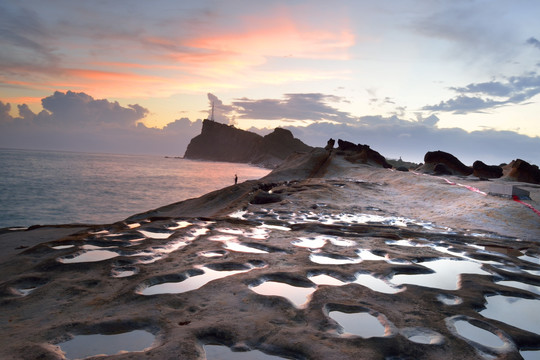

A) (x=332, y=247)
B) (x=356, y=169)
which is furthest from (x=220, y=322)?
(x=356, y=169)

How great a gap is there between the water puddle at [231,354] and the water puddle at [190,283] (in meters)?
1.24

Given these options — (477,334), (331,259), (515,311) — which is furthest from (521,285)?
(331,259)

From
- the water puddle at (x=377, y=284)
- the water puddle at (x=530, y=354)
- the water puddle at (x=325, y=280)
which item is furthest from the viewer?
the water puddle at (x=325, y=280)

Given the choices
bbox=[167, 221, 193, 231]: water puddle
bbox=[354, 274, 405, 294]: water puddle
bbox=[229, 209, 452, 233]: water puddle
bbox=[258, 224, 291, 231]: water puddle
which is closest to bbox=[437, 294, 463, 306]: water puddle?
bbox=[354, 274, 405, 294]: water puddle

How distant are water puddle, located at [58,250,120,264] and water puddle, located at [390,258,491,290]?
3894 millimetres

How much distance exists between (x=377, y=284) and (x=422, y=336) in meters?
1.25

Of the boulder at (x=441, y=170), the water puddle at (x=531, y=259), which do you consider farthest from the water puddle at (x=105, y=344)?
the boulder at (x=441, y=170)

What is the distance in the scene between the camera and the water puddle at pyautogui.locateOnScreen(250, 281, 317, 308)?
349 cm

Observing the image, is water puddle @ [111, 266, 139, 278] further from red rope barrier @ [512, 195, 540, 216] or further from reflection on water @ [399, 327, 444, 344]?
red rope barrier @ [512, 195, 540, 216]

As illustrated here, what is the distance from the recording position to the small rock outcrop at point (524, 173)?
64.5ft

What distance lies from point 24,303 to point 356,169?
18479 millimetres

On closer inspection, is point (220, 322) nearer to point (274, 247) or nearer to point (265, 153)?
point (274, 247)

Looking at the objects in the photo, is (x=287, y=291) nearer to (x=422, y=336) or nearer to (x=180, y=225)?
(x=422, y=336)

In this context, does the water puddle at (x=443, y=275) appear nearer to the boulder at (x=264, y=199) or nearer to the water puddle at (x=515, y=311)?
the water puddle at (x=515, y=311)
